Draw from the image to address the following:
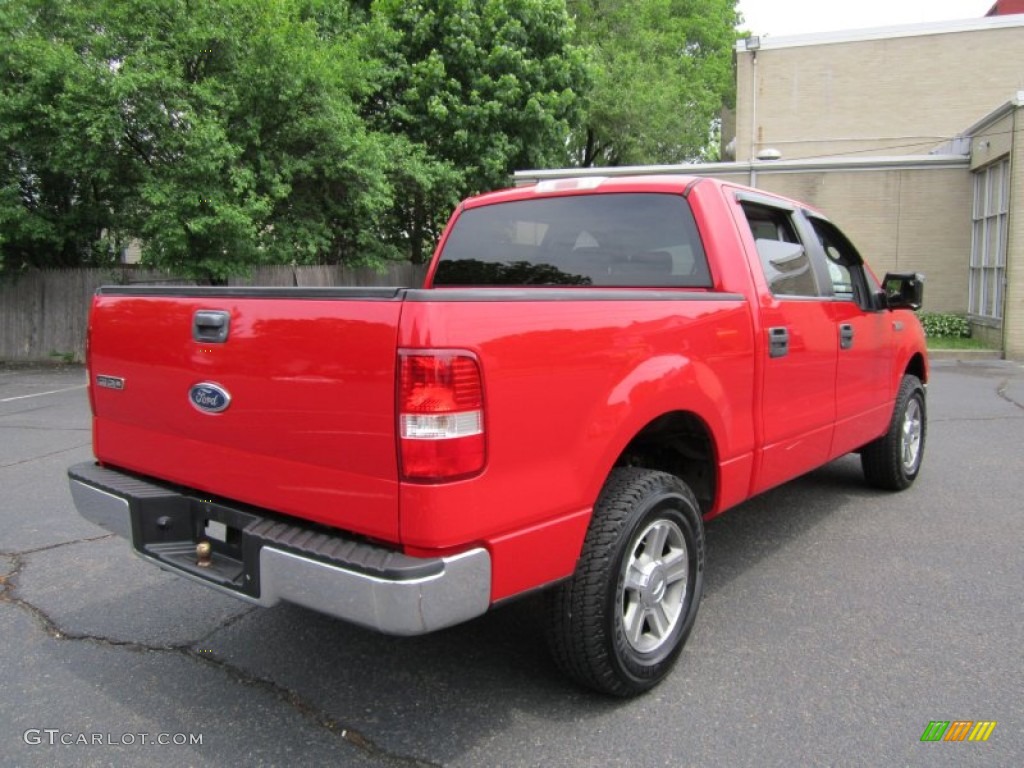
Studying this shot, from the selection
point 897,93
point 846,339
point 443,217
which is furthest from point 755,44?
point 846,339

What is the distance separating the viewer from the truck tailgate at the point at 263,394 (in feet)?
7.35

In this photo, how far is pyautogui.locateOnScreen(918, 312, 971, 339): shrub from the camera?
15.9 meters

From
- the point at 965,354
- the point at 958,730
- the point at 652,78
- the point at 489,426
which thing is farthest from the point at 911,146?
the point at 489,426

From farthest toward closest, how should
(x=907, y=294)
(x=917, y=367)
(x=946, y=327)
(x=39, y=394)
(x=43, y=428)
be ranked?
(x=946, y=327) < (x=39, y=394) < (x=43, y=428) < (x=917, y=367) < (x=907, y=294)

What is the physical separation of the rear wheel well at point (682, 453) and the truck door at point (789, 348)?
13.2 inches

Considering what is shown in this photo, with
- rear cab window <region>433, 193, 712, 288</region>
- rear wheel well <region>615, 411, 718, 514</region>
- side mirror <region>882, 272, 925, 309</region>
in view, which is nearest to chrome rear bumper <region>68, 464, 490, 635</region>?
rear wheel well <region>615, 411, 718, 514</region>

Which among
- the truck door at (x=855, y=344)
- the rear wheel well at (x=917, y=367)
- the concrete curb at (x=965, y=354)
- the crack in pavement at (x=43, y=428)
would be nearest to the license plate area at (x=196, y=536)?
the truck door at (x=855, y=344)

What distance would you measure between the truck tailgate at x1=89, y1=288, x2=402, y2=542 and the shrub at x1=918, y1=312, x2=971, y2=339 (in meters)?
16.1

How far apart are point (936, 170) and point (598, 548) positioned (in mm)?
17027

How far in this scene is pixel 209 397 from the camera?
263 centimetres

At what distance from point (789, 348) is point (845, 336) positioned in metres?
0.77

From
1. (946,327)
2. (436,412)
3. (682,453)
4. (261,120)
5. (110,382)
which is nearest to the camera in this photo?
(436,412)

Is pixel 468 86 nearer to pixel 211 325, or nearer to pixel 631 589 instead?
pixel 211 325

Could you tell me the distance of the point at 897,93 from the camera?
67.8 ft
